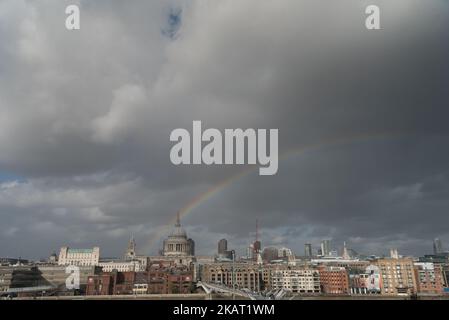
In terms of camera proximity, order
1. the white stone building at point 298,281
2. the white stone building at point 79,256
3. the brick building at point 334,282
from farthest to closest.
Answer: the white stone building at point 79,256
the brick building at point 334,282
the white stone building at point 298,281

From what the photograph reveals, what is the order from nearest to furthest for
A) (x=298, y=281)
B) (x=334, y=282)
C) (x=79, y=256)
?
(x=298, y=281)
(x=334, y=282)
(x=79, y=256)

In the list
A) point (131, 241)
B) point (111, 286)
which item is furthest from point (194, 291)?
point (131, 241)

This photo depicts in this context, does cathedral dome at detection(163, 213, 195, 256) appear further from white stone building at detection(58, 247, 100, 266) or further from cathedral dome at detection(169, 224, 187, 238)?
white stone building at detection(58, 247, 100, 266)

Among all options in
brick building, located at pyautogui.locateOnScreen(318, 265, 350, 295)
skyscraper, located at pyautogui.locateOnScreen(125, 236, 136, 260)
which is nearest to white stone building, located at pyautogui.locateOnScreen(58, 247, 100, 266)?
skyscraper, located at pyautogui.locateOnScreen(125, 236, 136, 260)

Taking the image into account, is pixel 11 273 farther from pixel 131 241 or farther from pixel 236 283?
pixel 131 241

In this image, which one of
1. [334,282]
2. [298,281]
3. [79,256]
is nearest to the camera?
[298,281]

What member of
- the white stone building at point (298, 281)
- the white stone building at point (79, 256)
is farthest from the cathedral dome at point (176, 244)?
the white stone building at point (298, 281)

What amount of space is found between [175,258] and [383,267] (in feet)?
285

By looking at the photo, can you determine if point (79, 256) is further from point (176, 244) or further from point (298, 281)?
point (298, 281)

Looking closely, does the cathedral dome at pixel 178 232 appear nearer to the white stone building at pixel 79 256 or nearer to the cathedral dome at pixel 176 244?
the cathedral dome at pixel 176 244

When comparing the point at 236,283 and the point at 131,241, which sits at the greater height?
the point at 131,241

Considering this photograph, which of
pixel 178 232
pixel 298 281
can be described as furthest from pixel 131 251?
pixel 298 281

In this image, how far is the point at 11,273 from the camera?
9588cm

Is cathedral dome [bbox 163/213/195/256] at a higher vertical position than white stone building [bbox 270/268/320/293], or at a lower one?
higher
